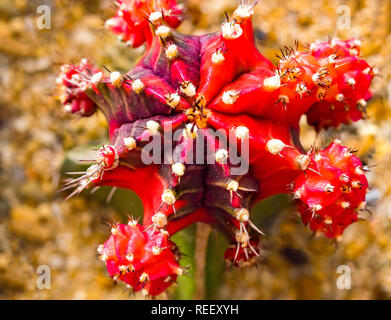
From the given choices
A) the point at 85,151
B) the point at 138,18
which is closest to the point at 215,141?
the point at 138,18

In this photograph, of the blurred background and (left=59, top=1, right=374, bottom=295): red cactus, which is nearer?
(left=59, top=1, right=374, bottom=295): red cactus

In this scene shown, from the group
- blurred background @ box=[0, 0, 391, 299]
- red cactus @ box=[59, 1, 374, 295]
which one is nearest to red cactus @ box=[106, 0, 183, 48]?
red cactus @ box=[59, 1, 374, 295]

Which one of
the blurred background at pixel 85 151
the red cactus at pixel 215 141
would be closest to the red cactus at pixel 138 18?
the red cactus at pixel 215 141

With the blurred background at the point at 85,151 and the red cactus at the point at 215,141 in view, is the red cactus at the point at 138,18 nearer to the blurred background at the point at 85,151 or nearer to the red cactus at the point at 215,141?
the red cactus at the point at 215,141

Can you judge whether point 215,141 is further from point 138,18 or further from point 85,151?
point 85,151

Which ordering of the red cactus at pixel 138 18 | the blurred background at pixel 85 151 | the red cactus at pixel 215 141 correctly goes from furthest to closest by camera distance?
the blurred background at pixel 85 151 → the red cactus at pixel 138 18 → the red cactus at pixel 215 141

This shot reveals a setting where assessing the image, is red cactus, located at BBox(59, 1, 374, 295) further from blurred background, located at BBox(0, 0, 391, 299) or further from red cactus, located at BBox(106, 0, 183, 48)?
Result: blurred background, located at BBox(0, 0, 391, 299)
